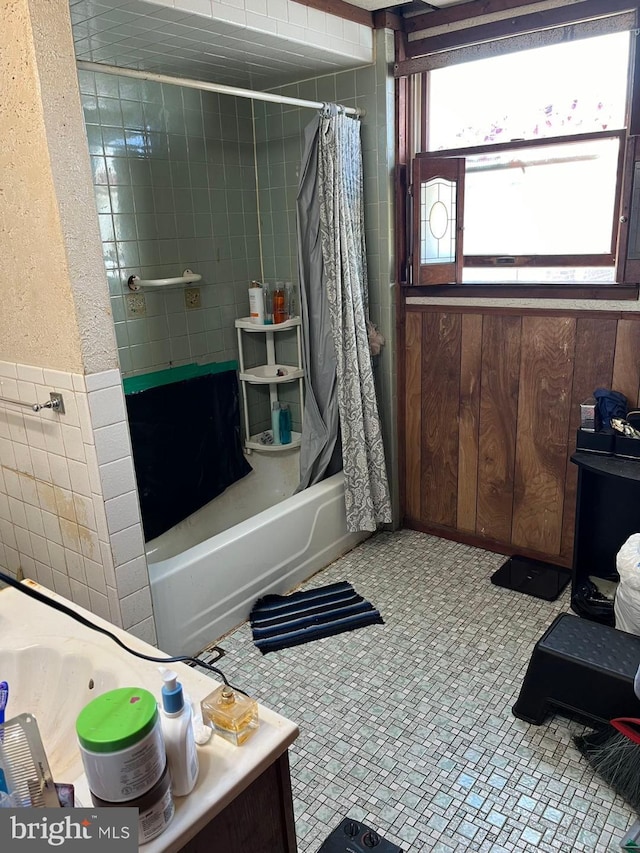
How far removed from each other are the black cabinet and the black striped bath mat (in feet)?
2.87

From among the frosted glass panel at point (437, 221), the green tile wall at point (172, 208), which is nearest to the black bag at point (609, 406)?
the frosted glass panel at point (437, 221)

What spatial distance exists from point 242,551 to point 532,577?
4.19 feet

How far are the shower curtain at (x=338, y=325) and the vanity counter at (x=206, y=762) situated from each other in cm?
174

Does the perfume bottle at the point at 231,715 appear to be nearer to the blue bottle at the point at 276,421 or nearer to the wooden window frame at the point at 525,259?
the wooden window frame at the point at 525,259

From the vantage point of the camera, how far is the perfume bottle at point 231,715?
1026 millimetres

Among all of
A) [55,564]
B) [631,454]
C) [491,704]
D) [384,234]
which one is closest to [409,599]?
[491,704]

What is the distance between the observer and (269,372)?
339 cm

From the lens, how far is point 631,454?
235 cm

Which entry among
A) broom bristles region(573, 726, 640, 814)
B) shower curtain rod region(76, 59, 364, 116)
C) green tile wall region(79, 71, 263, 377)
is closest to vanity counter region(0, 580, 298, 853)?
broom bristles region(573, 726, 640, 814)

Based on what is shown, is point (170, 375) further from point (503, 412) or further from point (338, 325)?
point (503, 412)

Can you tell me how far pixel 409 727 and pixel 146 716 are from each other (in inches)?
56.0

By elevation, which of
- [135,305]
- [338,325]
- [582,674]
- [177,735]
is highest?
[135,305]

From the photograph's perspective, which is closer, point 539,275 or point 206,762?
point 206,762

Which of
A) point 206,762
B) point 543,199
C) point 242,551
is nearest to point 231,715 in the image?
point 206,762
